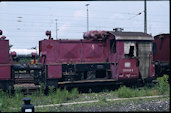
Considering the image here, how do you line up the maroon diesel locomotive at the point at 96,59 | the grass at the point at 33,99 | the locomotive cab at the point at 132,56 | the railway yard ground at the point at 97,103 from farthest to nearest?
the locomotive cab at the point at 132,56
the maroon diesel locomotive at the point at 96,59
the grass at the point at 33,99
the railway yard ground at the point at 97,103

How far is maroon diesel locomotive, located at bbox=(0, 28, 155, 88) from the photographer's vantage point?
10680mm

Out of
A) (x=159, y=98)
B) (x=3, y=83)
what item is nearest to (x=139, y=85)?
(x=159, y=98)

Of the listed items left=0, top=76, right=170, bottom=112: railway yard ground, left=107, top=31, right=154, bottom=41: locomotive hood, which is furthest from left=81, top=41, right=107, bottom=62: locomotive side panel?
left=0, top=76, right=170, bottom=112: railway yard ground

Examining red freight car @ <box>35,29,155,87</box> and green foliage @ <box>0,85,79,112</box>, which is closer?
green foliage @ <box>0,85,79,112</box>

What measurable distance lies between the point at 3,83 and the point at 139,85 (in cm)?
793

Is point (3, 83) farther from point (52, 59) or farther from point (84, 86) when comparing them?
point (84, 86)

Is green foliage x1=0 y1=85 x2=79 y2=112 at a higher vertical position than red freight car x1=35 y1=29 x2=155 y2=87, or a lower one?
lower

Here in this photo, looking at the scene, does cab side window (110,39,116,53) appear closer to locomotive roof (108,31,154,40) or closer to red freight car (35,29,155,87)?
red freight car (35,29,155,87)

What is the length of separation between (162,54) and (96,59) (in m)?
5.14

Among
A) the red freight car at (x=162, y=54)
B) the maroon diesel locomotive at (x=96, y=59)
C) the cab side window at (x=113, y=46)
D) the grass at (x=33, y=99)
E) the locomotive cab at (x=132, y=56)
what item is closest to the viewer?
the grass at (x=33, y=99)

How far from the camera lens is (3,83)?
9609 mm

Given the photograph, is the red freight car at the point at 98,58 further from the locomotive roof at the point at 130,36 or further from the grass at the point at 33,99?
the grass at the point at 33,99

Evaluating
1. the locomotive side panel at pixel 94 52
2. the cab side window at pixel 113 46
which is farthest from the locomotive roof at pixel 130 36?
the locomotive side panel at pixel 94 52

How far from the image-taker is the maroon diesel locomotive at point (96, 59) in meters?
10.7
